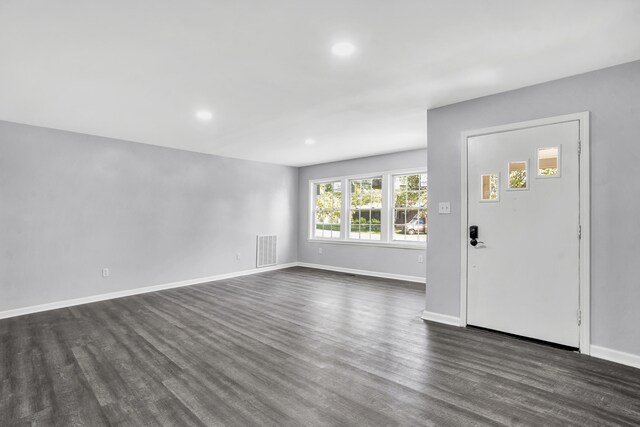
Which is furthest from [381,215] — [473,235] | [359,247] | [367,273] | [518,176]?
[518,176]

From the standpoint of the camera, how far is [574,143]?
9.59 feet

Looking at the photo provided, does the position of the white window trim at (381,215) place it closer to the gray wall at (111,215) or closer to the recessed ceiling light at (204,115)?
the gray wall at (111,215)

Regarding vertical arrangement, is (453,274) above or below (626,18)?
below

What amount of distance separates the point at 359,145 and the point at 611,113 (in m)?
3.44

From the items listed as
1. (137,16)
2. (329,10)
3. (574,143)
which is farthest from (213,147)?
(574,143)

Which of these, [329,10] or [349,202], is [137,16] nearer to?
[329,10]

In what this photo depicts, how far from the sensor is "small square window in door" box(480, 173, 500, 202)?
11.0 feet

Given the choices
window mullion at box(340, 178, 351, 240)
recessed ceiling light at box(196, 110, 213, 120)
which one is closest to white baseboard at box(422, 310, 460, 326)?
window mullion at box(340, 178, 351, 240)

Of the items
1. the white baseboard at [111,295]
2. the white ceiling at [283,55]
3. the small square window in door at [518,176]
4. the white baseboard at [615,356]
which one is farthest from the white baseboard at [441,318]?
the white baseboard at [111,295]

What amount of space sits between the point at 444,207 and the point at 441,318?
128cm

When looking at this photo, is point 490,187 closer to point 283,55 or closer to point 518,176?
point 518,176

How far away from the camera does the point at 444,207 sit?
3697mm

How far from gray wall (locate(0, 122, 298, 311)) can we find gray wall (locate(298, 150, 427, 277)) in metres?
1.35

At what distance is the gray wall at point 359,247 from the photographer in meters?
6.02
